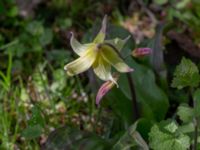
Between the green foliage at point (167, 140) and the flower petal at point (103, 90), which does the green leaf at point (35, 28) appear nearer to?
the flower petal at point (103, 90)

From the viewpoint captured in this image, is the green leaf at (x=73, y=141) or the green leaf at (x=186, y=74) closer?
the green leaf at (x=186, y=74)

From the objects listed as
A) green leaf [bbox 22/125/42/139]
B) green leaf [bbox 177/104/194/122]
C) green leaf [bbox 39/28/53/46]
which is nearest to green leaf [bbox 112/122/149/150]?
green leaf [bbox 177/104/194/122]

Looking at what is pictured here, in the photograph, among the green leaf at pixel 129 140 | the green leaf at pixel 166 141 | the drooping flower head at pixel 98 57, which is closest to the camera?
the green leaf at pixel 166 141

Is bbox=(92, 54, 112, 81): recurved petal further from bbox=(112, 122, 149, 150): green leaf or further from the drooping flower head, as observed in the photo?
bbox=(112, 122, 149, 150): green leaf

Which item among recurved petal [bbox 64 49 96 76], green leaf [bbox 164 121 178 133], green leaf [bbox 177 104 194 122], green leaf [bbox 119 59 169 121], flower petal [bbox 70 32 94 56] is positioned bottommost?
green leaf [bbox 119 59 169 121]

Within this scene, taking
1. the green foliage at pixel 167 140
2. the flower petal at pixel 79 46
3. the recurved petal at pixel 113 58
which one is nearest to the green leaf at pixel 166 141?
the green foliage at pixel 167 140

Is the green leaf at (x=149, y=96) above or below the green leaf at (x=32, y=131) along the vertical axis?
below
